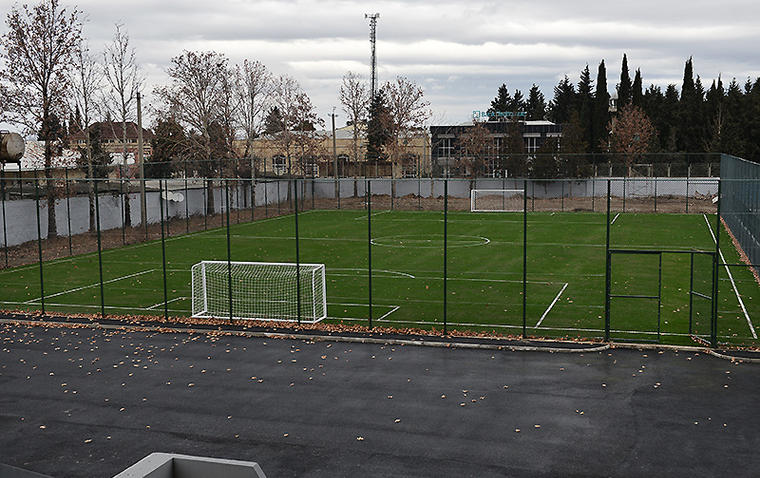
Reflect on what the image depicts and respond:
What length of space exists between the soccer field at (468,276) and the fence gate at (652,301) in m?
0.05

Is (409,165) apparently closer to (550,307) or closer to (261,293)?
(261,293)

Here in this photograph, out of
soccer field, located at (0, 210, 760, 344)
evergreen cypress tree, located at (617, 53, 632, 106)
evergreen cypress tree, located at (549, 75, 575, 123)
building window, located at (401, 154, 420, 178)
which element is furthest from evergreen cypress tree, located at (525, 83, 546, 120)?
soccer field, located at (0, 210, 760, 344)

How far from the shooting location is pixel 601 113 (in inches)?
3162

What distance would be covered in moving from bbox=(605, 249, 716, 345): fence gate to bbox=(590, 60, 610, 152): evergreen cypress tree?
56597 millimetres

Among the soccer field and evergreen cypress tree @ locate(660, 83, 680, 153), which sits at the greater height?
evergreen cypress tree @ locate(660, 83, 680, 153)

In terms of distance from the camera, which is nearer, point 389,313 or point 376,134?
point 389,313

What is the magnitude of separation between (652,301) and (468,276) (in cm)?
624

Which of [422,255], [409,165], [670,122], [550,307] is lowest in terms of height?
[550,307]

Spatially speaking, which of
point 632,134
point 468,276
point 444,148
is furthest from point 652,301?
point 444,148

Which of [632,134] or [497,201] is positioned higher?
[632,134]

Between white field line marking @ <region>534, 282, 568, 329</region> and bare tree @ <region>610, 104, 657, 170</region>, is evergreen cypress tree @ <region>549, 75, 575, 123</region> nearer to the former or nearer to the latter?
bare tree @ <region>610, 104, 657, 170</region>

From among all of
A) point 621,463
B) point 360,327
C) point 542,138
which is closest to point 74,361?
point 360,327

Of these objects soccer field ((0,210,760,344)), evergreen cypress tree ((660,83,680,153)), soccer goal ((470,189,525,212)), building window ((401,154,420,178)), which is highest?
evergreen cypress tree ((660,83,680,153))

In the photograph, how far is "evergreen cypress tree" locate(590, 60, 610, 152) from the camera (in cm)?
8038
